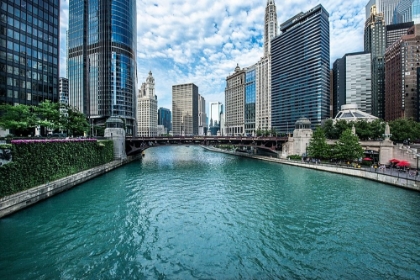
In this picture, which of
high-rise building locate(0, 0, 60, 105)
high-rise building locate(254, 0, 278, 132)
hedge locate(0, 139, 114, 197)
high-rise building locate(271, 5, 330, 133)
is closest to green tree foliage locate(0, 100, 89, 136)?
hedge locate(0, 139, 114, 197)

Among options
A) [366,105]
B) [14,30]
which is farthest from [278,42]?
[14,30]

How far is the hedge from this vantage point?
22828 millimetres

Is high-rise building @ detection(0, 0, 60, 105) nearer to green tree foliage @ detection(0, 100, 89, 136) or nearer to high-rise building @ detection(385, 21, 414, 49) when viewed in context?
green tree foliage @ detection(0, 100, 89, 136)

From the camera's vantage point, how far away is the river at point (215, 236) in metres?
13.3

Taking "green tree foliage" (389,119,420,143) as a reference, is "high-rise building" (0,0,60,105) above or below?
above

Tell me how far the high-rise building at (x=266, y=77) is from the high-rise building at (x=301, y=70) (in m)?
7.69

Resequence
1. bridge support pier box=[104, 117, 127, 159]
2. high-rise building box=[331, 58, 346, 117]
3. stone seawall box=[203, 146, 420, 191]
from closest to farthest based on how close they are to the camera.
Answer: stone seawall box=[203, 146, 420, 191], bridge support pier box=[104, 117, 127, 159], high-rise building box=[331, 58, 346, 117]

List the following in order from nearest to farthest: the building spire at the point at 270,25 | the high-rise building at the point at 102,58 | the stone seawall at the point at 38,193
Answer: the stone seawall at the point at 38,193
the high-rise building at the point at 102,58
the building spire at the point at 270,25

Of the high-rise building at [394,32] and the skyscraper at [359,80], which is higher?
the high-rise building at [394,32]

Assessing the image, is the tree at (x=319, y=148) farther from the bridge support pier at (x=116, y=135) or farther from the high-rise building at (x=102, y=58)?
the high-rise building at (x=102, y=58)

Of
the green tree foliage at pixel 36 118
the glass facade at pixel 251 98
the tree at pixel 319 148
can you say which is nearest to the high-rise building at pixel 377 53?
the glass facade at pixel 251 98

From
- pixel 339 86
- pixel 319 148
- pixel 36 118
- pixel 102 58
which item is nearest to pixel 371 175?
pixel 319 148

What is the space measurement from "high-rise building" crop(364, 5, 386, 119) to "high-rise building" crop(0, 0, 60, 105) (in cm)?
20235

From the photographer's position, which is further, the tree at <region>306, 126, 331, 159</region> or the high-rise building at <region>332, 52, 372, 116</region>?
the high-rise building at <region>332, 52, 372, 116</region>
